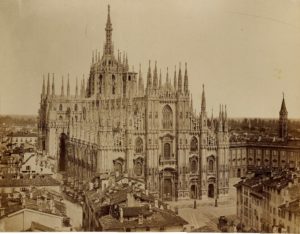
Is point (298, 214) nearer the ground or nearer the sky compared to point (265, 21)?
nearer the ground

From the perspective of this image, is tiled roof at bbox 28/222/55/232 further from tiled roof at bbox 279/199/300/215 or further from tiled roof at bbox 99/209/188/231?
tiled roof at bbox 279/199/300/215

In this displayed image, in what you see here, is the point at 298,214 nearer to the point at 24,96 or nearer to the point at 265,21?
the point at 265,21

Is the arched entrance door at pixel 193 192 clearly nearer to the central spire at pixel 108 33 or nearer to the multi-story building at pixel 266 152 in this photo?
the multi-story building at pixel 266 152

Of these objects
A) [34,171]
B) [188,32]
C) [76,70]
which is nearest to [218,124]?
[188,32]

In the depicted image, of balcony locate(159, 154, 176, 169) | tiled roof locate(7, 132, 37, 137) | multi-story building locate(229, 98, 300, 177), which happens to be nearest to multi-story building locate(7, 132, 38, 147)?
tiled roof locate(7, 132, 37, 137)

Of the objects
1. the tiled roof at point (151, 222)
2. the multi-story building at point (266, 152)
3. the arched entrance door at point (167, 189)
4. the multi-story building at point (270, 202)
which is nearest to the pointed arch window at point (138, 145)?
the arched entrance door at point (167, 189)

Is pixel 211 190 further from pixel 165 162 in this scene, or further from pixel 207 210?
pixel 165 162

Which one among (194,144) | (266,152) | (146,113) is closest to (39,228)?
(146,113)

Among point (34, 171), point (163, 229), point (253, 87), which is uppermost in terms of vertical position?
point (253, 87)
